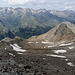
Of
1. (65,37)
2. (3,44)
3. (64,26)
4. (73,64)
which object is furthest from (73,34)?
(73,64)

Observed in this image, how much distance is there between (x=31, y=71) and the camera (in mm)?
27062

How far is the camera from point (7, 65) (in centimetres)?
2806

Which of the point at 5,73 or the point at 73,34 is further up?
the point at 5,73

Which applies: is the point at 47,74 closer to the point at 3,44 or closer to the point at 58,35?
the point at 3,44

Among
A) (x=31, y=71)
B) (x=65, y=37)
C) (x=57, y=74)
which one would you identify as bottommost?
(x=65, y=37)

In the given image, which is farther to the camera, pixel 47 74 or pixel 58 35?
pixel 58 35

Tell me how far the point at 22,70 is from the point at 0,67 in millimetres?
2786

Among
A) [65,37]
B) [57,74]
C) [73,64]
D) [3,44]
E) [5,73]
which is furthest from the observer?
[65,37]

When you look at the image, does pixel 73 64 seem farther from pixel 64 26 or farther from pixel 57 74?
pixel 64 26

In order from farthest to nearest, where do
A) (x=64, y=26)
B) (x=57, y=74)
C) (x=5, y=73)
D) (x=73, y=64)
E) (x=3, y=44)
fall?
(x=64, y=26), (x=3, y=44), (x=73, y=64), (x=57, y=74), (x=5, y=73)

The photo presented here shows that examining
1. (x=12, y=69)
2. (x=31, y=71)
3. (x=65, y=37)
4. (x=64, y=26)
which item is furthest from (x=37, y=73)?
(x=64, y=26)

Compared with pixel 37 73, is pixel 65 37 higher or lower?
lower

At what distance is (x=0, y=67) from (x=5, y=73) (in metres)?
2.06

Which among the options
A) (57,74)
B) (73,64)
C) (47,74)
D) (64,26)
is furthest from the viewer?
(64,26)
